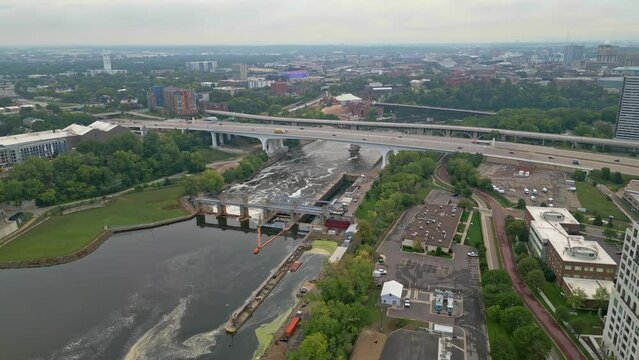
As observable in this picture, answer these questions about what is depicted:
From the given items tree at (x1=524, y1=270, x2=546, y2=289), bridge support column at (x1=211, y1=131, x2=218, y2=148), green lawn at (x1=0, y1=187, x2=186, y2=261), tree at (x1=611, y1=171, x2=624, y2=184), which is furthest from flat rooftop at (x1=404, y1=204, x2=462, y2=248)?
bridge support column at (x1=211, y1=131, x2=218, y2=148)

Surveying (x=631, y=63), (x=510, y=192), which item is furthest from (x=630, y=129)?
(x=631, y=63)

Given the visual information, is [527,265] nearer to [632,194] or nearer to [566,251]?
[566,251]

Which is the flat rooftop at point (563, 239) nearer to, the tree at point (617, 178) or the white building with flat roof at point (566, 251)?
the white building with flat roof at point (566, 251)

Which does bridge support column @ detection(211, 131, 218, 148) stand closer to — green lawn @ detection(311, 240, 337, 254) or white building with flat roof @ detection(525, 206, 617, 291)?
green lawn @ detection(311, 240, 337, 254)

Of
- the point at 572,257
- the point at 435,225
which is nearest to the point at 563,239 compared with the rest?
the point at 572,257

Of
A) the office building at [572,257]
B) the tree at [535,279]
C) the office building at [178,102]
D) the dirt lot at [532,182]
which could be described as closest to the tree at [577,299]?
the office building at [572,257]

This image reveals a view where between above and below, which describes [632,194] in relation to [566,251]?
below
